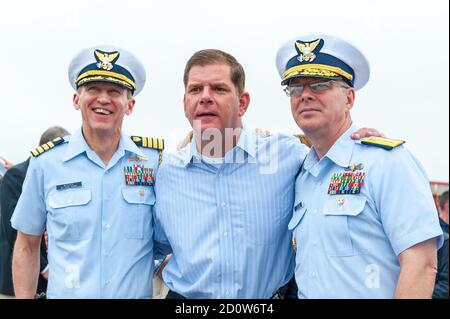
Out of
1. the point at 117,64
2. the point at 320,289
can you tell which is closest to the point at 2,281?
the point at 117,64

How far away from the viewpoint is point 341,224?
9.94 feet

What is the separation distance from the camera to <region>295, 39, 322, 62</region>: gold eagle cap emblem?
3494 millimetres

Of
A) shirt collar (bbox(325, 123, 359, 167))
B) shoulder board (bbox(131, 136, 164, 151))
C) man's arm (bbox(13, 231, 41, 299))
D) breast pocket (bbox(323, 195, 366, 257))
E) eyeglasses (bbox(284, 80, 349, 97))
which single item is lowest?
man's arm (bbox(13, 231, 41, 299))

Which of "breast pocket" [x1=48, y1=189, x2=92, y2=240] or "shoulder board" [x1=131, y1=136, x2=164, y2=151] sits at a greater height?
"shoulder board" [x1=131, y1=136, x2=164, y2=151]

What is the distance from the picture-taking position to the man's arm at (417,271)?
2809 mm

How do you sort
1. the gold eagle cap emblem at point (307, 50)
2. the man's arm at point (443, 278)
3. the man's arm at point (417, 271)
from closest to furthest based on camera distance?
1. the man's arm at point (417, 271)
2. the gold eagle cap emblem at point (307, 50)
3. the man's arm at point (443, 278)

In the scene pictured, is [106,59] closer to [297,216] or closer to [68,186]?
[68,186]

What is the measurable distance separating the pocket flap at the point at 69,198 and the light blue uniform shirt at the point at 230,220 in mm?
487

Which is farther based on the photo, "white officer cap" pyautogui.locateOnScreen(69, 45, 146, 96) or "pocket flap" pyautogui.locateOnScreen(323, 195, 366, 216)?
"white officer cap" pyautogui.locateOnScreen(69, 45, 146, 96)

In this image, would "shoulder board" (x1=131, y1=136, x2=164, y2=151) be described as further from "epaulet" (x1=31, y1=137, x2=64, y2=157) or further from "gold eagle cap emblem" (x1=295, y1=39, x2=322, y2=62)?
"gold eagle cap emblem" (x1=295, y1=39, x2=322, y2=62)

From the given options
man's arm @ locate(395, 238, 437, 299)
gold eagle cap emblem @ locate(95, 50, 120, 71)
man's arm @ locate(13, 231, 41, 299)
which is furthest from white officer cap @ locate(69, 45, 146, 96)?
man's arm @ locate(395, 238, 437, 299)

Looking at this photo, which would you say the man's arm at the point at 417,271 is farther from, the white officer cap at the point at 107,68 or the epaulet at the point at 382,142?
the white officer cap at the point at 107,68

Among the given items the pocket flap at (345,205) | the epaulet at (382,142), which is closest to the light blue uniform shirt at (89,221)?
the pocket flap at (345,205)

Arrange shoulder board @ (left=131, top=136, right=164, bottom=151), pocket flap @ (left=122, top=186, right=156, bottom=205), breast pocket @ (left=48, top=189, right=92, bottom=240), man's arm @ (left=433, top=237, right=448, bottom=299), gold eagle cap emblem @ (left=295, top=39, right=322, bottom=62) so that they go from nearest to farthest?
1. gold eagle cap emblem @ (left=295, top=39, right=322, bottom=62)
2. breast pocket @ (left=48, top=189, right=92, bottom=240)
3. pocket flap @ (left=122, top=186, right=156, bottom=205)
4. shoulder board @ (left=131, top=136, right=164, bottom=151)
5. man's arm @ (left=433, top=237, right=448, bottom=299)
